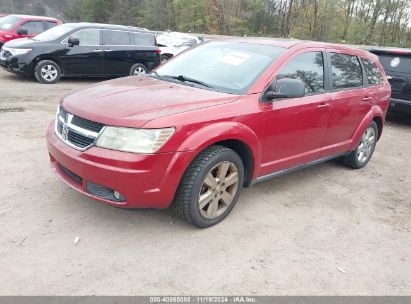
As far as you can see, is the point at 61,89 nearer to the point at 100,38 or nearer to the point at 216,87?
the point at 100,38

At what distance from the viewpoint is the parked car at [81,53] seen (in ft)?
33.7

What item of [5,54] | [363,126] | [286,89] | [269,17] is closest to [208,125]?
[286,89]

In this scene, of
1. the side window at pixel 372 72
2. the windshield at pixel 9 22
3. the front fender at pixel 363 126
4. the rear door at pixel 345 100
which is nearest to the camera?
the rear door at pixel 345 100

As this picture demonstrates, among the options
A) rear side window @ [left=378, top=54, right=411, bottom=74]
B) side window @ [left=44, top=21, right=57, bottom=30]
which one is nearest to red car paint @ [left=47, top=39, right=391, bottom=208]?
rear side window @ [left=378, top=54, right=411, bottom=74]

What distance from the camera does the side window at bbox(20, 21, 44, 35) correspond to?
13111 mm

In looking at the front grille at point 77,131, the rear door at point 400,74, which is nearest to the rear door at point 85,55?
the rear door at point 400,74

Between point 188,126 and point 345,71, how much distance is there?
Result: 2.73 meters

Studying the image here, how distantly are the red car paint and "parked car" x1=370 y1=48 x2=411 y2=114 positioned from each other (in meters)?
4.09

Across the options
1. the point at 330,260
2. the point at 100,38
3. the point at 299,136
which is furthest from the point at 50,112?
the point at 330,260

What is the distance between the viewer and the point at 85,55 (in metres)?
10.9

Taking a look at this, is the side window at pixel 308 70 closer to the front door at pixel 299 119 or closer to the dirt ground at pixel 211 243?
the front door at pixel 299 119

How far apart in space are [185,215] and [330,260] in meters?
1.28

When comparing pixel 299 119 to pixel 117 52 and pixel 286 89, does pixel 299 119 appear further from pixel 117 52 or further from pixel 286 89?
pixel 117 52

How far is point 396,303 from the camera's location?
9.78 feet
